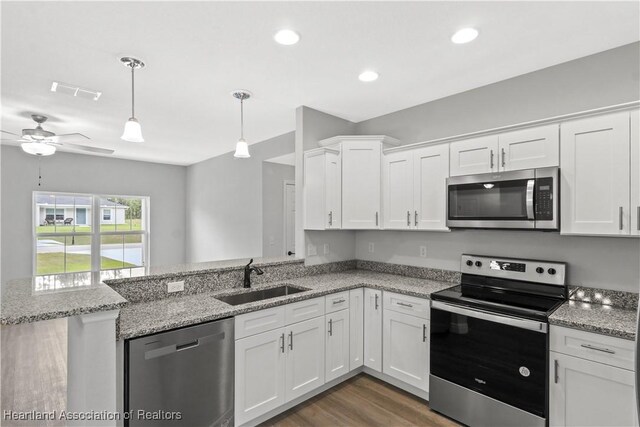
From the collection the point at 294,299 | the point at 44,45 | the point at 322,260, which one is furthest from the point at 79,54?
the point at 322,260

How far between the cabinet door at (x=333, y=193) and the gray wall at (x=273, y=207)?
1.96m

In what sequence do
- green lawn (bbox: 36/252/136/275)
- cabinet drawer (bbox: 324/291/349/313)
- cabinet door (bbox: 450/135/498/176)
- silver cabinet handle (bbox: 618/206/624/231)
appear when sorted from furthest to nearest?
green lawn (bbox: 36/252/136/275) < cabinet drawer (bbox: 324/291/349/313) < cabinet door (bbox: 450/135/498/176) < silver cabinet handle (bbox: 618/206/624/231)

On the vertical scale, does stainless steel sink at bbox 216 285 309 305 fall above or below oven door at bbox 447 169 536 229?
below

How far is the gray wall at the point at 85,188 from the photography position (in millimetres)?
4996

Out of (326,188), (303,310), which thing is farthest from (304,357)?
(326,188)

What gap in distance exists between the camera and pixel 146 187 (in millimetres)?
6496

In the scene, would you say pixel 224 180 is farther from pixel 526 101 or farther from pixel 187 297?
pixel 526 101

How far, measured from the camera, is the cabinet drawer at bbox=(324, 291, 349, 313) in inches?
105

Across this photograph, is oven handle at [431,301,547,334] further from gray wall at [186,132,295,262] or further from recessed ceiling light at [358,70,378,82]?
gray wall at [186,132,295,262]

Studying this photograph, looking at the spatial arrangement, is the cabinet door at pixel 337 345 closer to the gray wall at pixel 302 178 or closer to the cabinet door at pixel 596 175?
the gray wall at pixel 302 178

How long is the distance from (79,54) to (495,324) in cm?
342

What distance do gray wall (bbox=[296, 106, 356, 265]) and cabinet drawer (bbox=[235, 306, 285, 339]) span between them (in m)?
1.04

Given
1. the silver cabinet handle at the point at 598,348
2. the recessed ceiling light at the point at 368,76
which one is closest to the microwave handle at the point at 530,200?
the silver cabinet handle at the point at 598,348

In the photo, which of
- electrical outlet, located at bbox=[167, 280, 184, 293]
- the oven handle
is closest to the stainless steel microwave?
the oven handle
